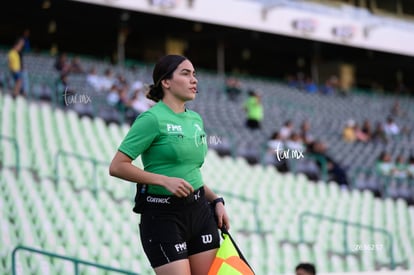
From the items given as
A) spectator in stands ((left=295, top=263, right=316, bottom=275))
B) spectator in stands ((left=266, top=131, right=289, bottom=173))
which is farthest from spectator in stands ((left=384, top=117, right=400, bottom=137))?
spectator in stands ((left=295, top=263, right=316, bottom=275))

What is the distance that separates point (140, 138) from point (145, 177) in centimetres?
18

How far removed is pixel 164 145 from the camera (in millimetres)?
3594

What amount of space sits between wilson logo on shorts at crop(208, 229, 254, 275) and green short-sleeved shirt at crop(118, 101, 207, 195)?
0.99 feet

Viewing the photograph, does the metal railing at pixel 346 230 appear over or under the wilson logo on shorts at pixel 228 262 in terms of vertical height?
over

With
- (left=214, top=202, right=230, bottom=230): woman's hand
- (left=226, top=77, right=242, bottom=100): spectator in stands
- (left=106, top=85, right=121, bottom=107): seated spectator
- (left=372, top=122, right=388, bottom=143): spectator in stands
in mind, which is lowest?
(left=214, top=202, right=230, bottom=230): woman's hand

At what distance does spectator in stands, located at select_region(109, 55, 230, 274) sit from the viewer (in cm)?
354

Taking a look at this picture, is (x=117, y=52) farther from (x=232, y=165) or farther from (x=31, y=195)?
(x=31, y=195)

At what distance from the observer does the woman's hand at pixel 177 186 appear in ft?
11.3

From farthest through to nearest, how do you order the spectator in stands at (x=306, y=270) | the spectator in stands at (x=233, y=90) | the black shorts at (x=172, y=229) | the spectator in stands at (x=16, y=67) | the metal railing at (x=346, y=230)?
the spectator in stands at (x=233, y=90)
the spectator in stands at (x=16, y=67)
the metal railing at (x=346, y=230)
the spectator in stands at (x=306, y=270)
the black shorts at (x=172, y=229)

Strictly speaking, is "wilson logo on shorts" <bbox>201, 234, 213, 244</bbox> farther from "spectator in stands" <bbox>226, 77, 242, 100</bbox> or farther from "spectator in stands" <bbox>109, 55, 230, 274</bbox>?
"spectator in stands" <bbox>226, 77, 242, 100</bbox>

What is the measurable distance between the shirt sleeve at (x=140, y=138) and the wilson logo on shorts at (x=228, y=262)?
57 cm

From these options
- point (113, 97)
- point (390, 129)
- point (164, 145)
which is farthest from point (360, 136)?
point (164, 145)

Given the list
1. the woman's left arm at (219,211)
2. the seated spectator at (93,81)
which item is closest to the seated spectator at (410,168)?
the seated spectator at (93,81)

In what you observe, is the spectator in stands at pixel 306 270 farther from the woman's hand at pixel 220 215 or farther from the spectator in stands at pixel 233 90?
the spectator in stands at pixel 233 90
